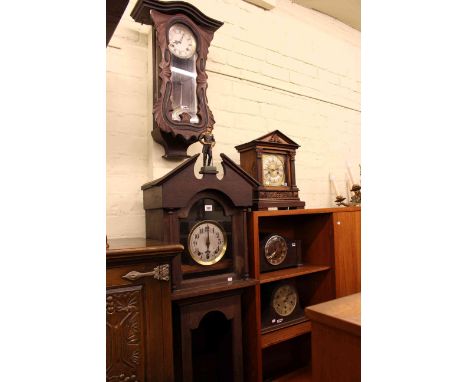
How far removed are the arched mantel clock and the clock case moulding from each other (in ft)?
0.79

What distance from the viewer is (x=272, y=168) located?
2.16 metres

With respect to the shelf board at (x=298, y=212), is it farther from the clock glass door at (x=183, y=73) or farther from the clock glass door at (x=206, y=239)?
the clock glass door at (x=183, y=73)

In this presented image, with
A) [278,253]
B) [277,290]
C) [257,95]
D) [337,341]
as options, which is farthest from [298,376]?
[257,95]

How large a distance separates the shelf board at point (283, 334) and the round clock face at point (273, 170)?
3.03 ft

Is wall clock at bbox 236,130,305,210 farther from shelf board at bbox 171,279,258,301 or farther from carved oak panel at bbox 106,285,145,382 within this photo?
carved oak panel at bbox 106,285,145,382

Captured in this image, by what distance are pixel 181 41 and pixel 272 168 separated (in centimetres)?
92

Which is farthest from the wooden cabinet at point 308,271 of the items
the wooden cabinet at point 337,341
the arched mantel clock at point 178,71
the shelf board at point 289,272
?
the wooden cabinet at point 337,341

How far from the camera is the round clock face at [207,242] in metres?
1.75

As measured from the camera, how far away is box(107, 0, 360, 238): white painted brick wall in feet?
6.34

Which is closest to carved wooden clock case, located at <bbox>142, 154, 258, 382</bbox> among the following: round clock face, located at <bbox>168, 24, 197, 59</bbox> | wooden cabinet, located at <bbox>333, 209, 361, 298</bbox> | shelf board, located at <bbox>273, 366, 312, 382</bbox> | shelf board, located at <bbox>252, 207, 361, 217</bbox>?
shelf board, located at <bbox>252, 207, 361, 217</bbox>

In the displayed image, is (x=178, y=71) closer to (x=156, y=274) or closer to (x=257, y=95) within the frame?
(x=257, y=95)
